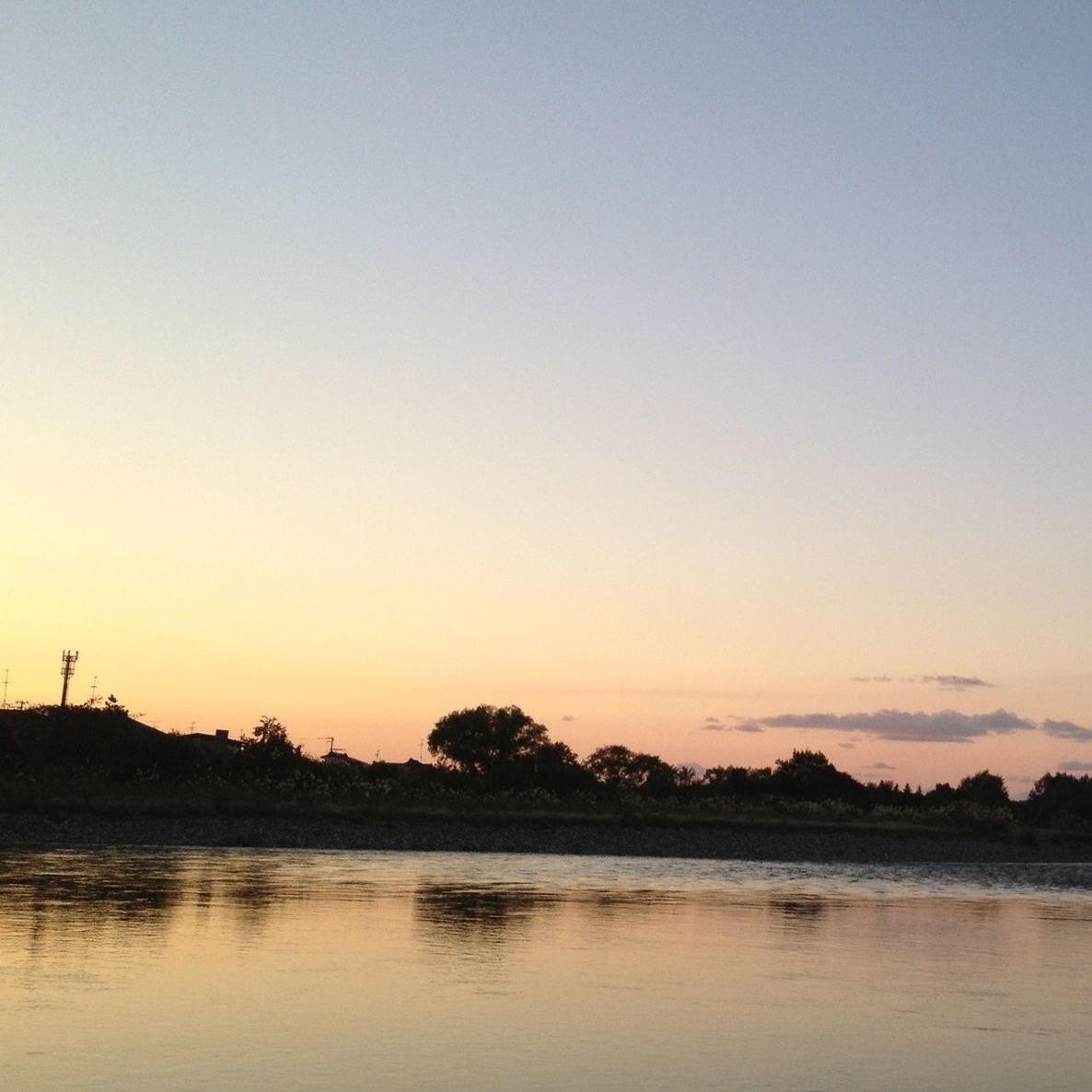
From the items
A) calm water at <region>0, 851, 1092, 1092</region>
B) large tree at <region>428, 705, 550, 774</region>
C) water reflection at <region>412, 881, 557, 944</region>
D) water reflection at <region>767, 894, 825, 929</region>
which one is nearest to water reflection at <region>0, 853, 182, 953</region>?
calm water at <region>0, 851, 1092, 1092</region>

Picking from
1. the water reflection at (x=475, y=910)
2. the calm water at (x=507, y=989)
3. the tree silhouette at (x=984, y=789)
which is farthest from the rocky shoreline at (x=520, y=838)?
the tree silhouette at (x=984, y=789)

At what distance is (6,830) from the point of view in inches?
1496

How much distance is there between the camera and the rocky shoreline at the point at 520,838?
133ft

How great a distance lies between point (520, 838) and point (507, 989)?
3515 cm

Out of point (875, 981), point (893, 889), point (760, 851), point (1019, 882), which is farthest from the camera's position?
point (760, 851)

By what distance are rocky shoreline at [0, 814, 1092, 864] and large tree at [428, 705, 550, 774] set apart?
234 ft

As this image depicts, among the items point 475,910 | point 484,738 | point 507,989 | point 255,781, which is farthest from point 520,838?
point 484,738

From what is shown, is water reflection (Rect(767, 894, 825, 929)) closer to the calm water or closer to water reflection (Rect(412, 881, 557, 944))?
the calm water

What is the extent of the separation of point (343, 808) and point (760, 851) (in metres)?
15.0

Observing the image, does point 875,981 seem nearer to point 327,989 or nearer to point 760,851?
point 327,989

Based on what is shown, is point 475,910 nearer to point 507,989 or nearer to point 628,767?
point 507,989

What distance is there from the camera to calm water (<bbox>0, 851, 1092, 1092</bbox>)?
10.8 m

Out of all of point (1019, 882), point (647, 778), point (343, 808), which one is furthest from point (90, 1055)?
point (647, 778)

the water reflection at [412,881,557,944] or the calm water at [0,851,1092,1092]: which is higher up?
the calm water at [0,851,1092,1092]
